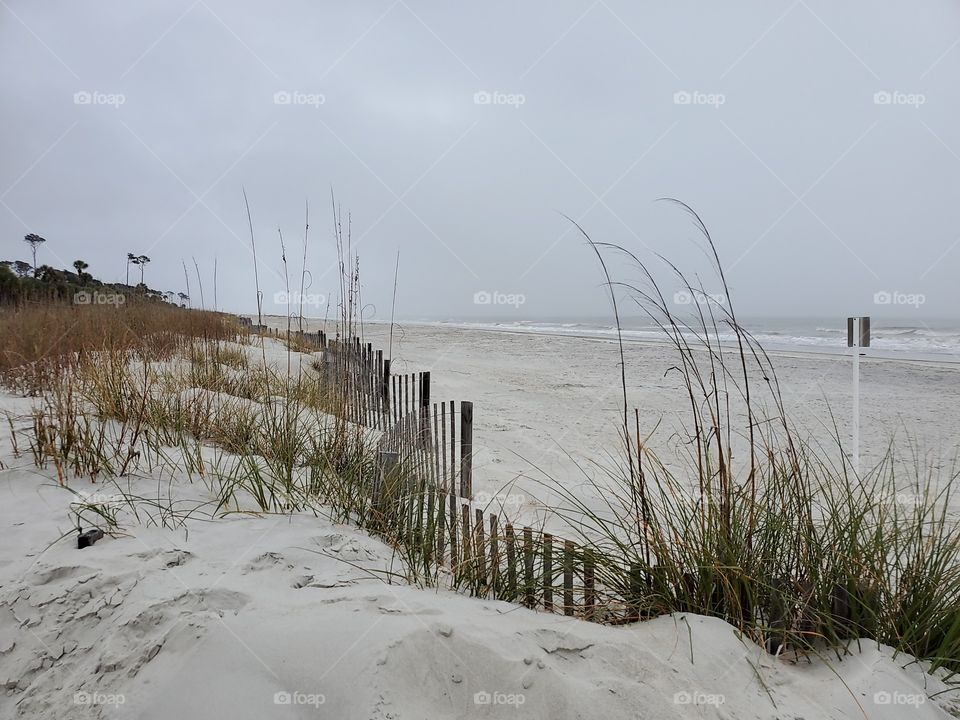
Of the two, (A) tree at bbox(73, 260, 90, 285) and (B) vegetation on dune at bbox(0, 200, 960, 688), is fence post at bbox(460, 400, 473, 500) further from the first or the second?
(A) tree at bbox(73, 260, 90, 285)

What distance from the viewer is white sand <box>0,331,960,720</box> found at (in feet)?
4.29

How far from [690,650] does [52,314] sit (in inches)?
315

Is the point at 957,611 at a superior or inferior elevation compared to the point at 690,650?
superior

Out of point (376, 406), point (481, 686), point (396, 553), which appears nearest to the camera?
point (481, 686)

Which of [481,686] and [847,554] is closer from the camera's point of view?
[481,686]

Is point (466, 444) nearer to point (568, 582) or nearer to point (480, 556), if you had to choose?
point (480, 556)

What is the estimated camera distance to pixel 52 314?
633 centimetres

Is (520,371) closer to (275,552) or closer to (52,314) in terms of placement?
(52,314)

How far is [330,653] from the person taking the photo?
1.39 m

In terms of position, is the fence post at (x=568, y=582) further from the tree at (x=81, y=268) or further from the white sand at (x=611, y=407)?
the tree at (x=81, y=268)

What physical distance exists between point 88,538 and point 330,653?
1234 mm

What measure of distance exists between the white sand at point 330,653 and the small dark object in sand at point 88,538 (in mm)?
55

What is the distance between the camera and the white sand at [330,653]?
1.31 meters

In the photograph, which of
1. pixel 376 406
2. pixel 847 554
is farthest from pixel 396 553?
pixel 376 406
